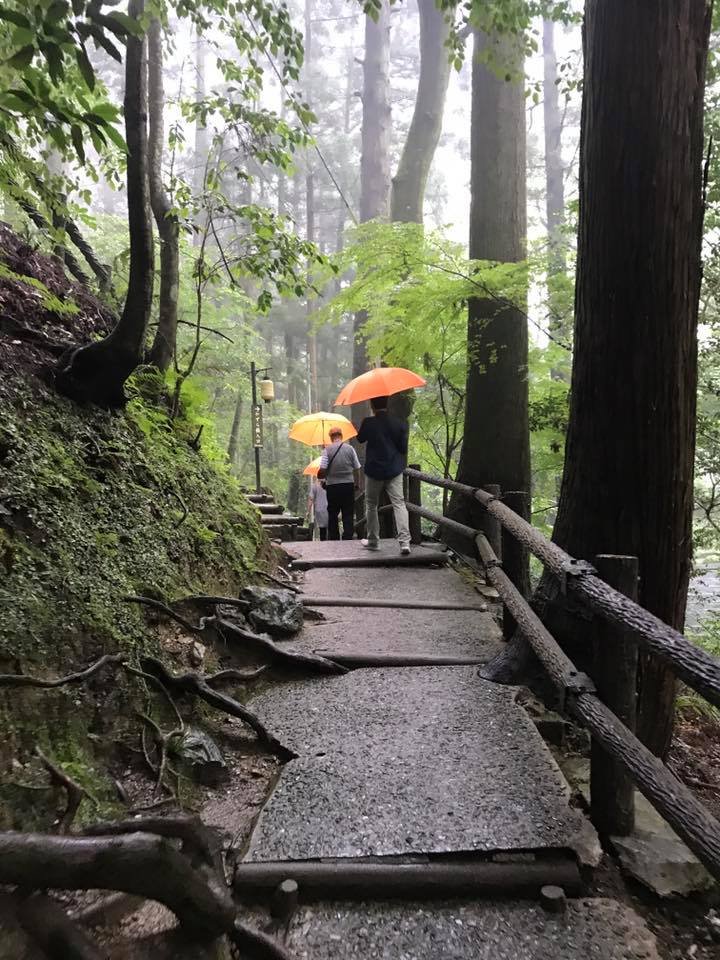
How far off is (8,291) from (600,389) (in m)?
Result: 4.40

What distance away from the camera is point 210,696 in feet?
10.0

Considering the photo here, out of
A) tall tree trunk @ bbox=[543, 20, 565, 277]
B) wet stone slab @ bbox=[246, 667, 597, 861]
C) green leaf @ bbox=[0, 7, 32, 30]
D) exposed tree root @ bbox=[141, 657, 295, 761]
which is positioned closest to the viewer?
green leaf @ bbox=[0, 7, 32, 30]

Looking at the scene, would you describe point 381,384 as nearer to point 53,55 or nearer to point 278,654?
point 278,654

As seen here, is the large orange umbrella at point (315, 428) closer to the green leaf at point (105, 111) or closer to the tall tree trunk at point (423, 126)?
the tall tree trunk at point (423, 126)

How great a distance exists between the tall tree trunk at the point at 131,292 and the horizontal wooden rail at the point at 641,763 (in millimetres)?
3268

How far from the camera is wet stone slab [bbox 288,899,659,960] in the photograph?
5.98 ft

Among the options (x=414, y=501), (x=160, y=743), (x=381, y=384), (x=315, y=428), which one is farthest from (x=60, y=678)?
(x=315, y=428)

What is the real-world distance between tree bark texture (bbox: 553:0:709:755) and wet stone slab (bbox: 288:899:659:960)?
154 centimetres

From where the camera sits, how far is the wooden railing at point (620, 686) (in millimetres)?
1785

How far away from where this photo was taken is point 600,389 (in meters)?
3.37

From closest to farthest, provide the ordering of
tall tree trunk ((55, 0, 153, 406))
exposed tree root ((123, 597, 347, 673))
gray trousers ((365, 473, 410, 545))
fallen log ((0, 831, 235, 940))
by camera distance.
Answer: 1. fallen log ((0, 831, 235, 940))
2. tall tree trunk ((55, 0, 153, 406))
3. exposed tree root ((123, 597, 347, 673))
4. gray trousers ((365, 473, 410, 545))

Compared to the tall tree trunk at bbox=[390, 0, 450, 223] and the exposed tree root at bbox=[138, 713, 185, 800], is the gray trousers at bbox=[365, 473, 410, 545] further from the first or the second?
the tall tree trunk at bbox=[390, 0, 450, 223]

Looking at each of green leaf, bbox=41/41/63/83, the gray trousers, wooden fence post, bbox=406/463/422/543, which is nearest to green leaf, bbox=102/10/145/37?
green leaf, bbox=41/41/63/83

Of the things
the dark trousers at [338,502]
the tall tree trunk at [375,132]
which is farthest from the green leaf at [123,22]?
the tall tree trunk at [375,132]
